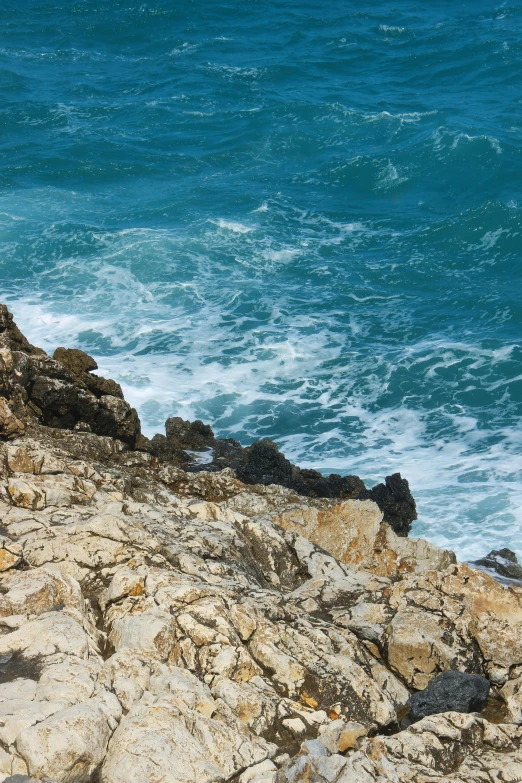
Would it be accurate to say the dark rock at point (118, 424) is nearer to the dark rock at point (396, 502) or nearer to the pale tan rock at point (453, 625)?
the dark rock at point (396, 502)

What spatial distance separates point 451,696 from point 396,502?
11.3 meters

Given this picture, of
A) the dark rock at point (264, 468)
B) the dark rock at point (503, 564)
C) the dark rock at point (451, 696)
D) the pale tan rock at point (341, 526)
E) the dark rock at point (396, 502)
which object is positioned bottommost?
the dark rock at point (503, 564)

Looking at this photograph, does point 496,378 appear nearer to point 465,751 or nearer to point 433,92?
point 465,751

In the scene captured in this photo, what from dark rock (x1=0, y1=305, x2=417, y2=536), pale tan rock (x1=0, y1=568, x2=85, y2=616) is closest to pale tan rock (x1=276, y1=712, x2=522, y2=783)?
pale tan rock (x1=0, y1=568, x2=85, y2=616)

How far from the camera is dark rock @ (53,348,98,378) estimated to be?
20688mm

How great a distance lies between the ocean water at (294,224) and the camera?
27812 millimetres

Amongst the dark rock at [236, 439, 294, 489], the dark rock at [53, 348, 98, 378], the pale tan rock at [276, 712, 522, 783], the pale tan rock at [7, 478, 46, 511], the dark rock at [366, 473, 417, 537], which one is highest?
the pale tan rock at [7, 478, 46, 511]

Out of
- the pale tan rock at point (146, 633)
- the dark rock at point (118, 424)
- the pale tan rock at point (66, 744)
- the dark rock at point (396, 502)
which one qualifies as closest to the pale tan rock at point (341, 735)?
the pale tan rock at point (146, 633)

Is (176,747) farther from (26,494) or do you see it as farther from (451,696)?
(26,494)

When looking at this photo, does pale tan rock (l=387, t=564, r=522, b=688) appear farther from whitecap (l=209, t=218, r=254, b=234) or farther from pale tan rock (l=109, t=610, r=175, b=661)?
whitecap (l=209, t=218, r=254, b=234)

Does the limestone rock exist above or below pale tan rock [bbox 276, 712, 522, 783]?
above

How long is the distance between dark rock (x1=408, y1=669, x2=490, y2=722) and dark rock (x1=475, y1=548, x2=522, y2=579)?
8599mm

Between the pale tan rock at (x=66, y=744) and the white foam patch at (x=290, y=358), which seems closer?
the pale tan rock at (x=66, y=744)

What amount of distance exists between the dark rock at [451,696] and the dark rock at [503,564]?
8.60 metres
